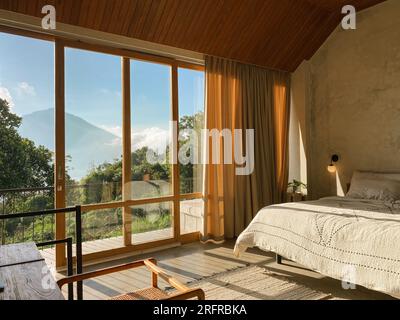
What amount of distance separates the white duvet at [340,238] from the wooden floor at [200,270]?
302 millimetres

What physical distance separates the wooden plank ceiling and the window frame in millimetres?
216

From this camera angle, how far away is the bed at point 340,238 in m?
2.10

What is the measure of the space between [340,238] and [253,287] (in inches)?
33.5

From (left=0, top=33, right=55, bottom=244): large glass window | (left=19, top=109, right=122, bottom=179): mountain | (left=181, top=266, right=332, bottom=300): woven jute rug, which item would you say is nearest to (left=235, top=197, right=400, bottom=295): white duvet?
(left=181, top=266, right=332, bottom=300): woven jute rug

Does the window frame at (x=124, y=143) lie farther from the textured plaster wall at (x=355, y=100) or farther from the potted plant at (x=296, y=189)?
the textured plaster wall at (x=355, y=100)

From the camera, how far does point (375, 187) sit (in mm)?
3607

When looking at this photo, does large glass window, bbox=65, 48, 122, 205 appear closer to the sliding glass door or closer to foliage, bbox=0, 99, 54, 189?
the sliding glass door

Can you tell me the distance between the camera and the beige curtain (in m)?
4.05

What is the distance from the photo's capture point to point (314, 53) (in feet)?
15.8

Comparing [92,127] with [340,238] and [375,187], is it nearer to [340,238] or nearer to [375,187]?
[340,238]
